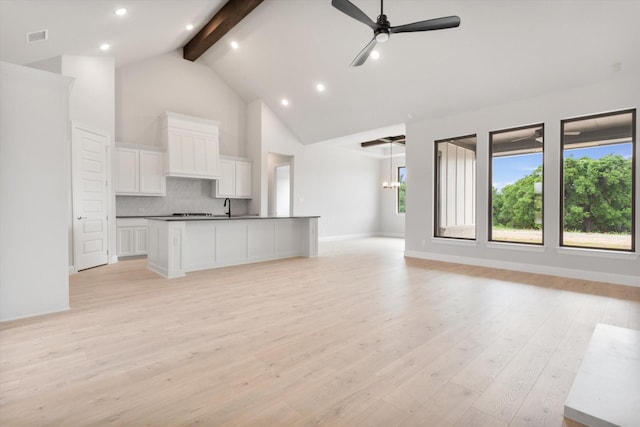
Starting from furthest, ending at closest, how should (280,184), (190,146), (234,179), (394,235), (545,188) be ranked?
(394,235) → (280,184) → (234,179) → (190,146) → (545,188)

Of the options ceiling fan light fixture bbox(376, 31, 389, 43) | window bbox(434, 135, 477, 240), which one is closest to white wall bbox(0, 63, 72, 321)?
ceiling fan light fixture bbox(376, 31, 389, 43)

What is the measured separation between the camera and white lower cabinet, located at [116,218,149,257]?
21.1ft

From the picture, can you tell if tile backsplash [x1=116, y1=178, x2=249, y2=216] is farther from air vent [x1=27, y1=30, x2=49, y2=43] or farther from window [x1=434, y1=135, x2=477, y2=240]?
window [x1=434, y1=135, x2=477, y2=240]

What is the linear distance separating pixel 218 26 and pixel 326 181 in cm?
521

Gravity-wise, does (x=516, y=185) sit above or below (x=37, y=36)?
below

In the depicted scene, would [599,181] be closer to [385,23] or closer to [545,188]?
[545,188]

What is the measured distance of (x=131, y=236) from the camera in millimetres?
6586

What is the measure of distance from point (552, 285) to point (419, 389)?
148 inches

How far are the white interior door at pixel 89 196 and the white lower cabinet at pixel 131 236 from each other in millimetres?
378

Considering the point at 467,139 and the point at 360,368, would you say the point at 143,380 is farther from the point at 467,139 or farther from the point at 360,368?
the point at 467,139

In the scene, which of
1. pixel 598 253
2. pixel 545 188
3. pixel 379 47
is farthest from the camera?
pixel 379 47

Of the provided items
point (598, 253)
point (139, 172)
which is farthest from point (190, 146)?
point (598, 253)

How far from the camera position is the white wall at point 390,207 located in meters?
11.9

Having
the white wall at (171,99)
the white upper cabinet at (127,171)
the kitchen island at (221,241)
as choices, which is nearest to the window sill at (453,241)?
the kitchen island at (221,241)
